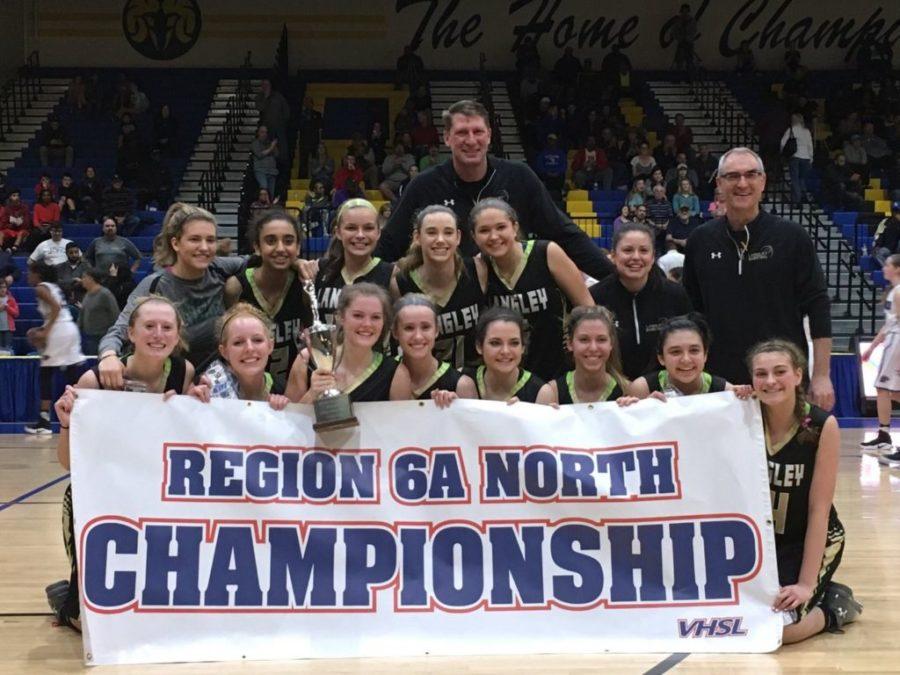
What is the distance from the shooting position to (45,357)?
10.9m

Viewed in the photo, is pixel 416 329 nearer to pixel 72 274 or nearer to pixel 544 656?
pixel 544 656

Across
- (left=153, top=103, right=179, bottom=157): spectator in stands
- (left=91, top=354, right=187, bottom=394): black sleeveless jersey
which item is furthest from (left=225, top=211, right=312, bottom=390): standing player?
(left=153, top=103, right=179, bottom=157): spectator in stands

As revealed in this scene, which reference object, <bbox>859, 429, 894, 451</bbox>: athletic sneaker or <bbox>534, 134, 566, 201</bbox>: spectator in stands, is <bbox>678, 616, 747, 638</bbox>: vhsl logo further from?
<bbox>534, 134, 566, 201</bbox>: spectator in stands

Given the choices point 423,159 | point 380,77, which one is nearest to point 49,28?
point 380,77

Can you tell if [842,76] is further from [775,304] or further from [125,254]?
[775,304]

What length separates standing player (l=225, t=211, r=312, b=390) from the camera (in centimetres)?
493

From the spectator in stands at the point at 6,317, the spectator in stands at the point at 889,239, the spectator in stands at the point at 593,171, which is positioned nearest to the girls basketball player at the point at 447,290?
the spectator in stands at the point at 6,317

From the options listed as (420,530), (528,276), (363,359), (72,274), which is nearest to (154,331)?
(363,359)

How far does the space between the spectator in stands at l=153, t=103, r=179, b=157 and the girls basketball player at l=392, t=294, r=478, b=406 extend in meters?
15.2

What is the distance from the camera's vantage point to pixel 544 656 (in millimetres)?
3975

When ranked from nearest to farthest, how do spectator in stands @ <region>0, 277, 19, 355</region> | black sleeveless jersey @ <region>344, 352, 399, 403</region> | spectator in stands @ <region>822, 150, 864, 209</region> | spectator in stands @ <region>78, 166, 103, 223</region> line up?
black sleeveless jersey @ <region>344, 352, 399, 403</region> < spectator in stands @ <region>0, 277, 19, 355</region> < spectator in stands @ <region>78, 166, 103, 223</region> < spectator in stands @ <region>822, 150, 864, 209</region>

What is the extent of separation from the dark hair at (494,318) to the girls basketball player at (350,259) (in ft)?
1.69

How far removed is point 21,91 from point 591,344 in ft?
60.0

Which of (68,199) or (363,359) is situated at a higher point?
(68,199)
